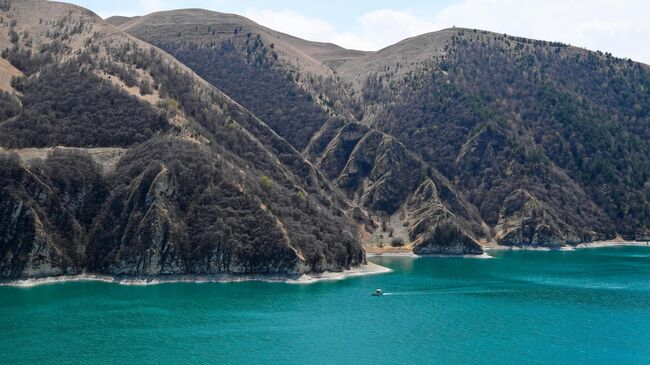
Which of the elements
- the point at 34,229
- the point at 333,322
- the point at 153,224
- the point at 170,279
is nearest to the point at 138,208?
the point at 153,224

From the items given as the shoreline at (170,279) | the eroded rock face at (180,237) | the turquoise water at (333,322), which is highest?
the eroded rock face at (180,237)

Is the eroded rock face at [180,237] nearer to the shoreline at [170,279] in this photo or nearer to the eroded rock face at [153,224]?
the eroded rock face at [153,224]

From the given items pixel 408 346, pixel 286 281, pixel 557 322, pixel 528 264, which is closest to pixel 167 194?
pixel 286 281

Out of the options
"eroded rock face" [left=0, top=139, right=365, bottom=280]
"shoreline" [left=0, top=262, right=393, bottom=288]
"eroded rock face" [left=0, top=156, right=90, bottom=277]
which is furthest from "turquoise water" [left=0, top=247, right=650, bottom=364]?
"eroded rock face" [left=0, top=156, right=90, bottom=277]

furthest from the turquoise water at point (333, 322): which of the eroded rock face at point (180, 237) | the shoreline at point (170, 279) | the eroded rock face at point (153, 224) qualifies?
the eroded rock face at point (153, 224)

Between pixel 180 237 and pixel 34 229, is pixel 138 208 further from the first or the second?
pixel 34 229

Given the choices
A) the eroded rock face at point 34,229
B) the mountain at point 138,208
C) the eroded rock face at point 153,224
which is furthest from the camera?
the mountain at point 138,208

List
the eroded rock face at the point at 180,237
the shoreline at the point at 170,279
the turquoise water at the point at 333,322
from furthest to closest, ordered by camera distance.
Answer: the eroded rock face at the point at 180,237 < the shoreline at the point at 170,279 < the turquoise water at the point at 333,322

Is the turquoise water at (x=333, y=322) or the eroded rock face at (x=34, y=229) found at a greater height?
the eroded rock face at (x=34, y=229)

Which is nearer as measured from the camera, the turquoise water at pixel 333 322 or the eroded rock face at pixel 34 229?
the turquoise water at pixel 333 322
